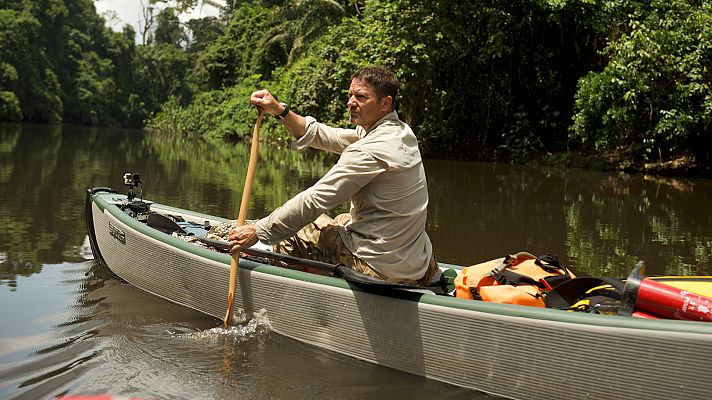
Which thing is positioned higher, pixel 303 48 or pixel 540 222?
pixel 303 48

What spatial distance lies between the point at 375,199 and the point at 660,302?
4.46 feet

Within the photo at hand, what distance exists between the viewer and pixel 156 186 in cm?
1104

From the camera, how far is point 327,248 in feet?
12.9

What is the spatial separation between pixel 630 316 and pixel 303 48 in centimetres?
2924

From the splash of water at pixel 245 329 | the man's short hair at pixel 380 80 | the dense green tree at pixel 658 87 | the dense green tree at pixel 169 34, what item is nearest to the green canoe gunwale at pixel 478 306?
the splash of water at pixel 245 329

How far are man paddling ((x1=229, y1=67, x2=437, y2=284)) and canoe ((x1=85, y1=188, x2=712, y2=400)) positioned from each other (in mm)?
237

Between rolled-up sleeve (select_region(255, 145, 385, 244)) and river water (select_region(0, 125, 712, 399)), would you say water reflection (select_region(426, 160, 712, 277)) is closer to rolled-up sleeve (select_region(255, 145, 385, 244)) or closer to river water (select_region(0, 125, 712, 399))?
river water (select_region(0, 125, 712, 399))

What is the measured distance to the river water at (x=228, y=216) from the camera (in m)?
3.45

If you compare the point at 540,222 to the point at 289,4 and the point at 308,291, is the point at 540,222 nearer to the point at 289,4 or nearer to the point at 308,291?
the point at 308,291

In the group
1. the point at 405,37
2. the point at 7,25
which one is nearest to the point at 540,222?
the point at 405,37

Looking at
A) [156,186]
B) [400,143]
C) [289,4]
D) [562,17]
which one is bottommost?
[156,186]

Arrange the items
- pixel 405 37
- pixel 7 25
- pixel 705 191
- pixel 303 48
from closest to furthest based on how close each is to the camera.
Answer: pixel 705 191, pixel 405 37, pixel 303 48, pixel 7 25

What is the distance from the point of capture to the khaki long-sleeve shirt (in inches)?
140

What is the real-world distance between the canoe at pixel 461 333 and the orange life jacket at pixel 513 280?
0.73ft
